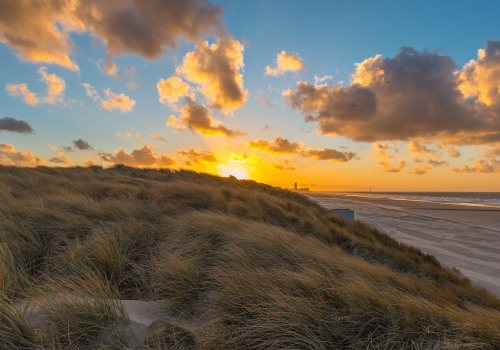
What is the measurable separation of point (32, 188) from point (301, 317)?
905cm

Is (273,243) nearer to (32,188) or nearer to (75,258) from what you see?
(75,258)

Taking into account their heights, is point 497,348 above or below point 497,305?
above

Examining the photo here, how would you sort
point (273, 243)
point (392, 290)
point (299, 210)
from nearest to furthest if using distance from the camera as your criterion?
point (392, 290)
point (273, 243)
point (299, 210)

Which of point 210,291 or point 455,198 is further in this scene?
point 455,198

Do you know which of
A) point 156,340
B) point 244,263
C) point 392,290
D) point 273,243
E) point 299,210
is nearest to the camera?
point 156,340

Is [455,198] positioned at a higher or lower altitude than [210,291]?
lower

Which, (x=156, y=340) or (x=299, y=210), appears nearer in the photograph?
(x=156, y=340)

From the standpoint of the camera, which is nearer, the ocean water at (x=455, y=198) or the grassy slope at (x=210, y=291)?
the grassy slope at (x=210, y=291)

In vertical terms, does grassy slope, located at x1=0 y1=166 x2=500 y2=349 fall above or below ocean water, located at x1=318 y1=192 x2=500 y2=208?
above

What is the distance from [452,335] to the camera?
201cm

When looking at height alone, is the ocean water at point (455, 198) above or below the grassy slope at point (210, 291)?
below

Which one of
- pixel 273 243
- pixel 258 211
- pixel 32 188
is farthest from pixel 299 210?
pixel 32 188

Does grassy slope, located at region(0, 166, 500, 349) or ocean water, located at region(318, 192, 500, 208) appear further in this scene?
ocean water, located at region(318, 192, 500, 208)

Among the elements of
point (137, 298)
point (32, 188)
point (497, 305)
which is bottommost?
point (497, 305)
